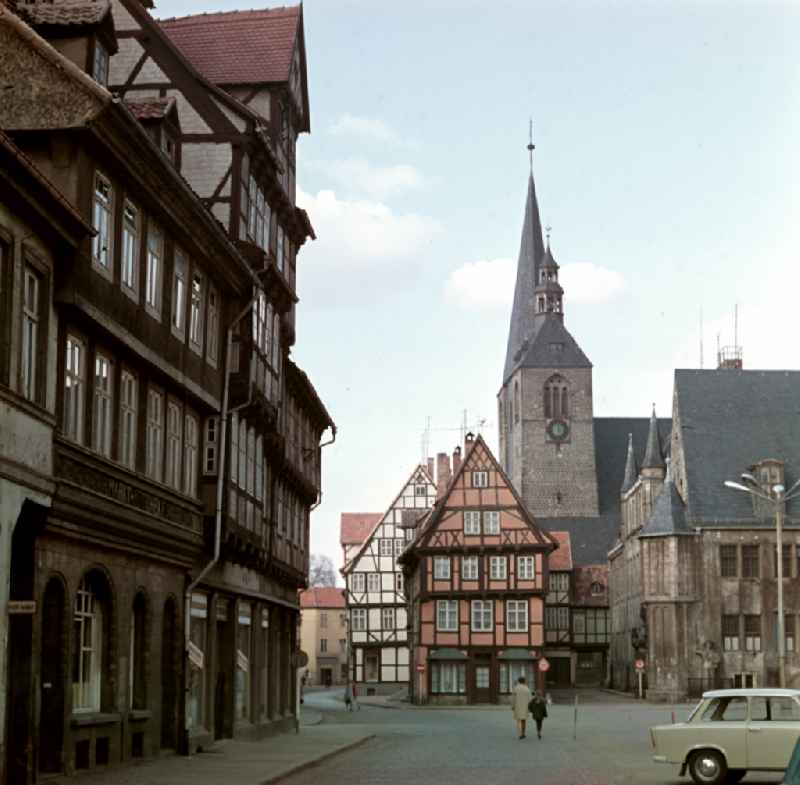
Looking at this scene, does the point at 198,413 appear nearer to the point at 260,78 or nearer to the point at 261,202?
the point at 261,202

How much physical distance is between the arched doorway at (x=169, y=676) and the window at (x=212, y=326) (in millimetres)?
4908

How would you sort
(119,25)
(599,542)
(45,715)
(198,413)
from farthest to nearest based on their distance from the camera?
(599,542)
(119,25)
(198,413)
(45,715)

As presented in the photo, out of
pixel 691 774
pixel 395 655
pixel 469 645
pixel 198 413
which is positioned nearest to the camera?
pixel 691 774

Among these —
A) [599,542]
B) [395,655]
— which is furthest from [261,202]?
[599,542]

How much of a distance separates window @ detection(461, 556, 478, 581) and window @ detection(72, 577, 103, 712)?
5233cm

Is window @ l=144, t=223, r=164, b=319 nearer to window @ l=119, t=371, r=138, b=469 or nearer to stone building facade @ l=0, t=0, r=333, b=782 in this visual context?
stone building facade @ l=0, t=0, r=333, b=782

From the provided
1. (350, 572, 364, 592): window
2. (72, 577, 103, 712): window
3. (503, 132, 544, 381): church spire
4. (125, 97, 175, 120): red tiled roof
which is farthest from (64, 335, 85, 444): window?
(503, 132, 544, 381): church spire

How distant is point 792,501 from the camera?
3002 inches

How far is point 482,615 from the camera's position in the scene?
74.8 m

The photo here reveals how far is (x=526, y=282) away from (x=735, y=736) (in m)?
110

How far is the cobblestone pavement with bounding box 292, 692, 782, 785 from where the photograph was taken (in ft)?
79.3

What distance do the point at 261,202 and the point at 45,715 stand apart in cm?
1654

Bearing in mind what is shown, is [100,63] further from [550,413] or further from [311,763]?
[550,413]

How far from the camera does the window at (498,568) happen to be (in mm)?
75000
